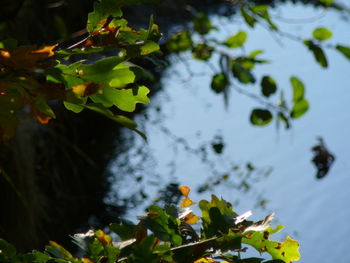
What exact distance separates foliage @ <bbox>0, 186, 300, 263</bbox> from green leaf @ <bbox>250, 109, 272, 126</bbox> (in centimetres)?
74

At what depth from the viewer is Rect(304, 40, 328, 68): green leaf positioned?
42.0 inches

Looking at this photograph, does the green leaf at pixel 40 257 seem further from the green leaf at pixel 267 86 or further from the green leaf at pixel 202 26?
the green leaf at pixel 202 26

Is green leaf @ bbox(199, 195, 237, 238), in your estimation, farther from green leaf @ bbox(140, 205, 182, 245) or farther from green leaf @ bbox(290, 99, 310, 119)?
green leaf @ bbox(290, 99, 310, 119)

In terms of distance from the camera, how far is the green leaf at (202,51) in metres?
1.32

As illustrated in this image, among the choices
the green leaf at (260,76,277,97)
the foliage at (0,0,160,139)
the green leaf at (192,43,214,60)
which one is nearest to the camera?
the foliage at (0,0,160,139)

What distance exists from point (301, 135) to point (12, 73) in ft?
7.14

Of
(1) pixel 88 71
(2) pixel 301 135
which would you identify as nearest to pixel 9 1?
(1) pixel 88 71

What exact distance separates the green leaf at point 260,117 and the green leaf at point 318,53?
137 millimetres

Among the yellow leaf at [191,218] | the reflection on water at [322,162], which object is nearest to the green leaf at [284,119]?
the reflection on water at [322,162]

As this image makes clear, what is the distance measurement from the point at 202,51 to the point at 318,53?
32cm

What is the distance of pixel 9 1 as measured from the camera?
1.98ft

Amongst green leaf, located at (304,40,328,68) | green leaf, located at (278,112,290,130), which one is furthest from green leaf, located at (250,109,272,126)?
green leaf, located at (304,40,328,68)

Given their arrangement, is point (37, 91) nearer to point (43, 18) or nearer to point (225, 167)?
point (43, 18)

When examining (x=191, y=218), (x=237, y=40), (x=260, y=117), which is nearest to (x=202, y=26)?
(x=237, y=40)
